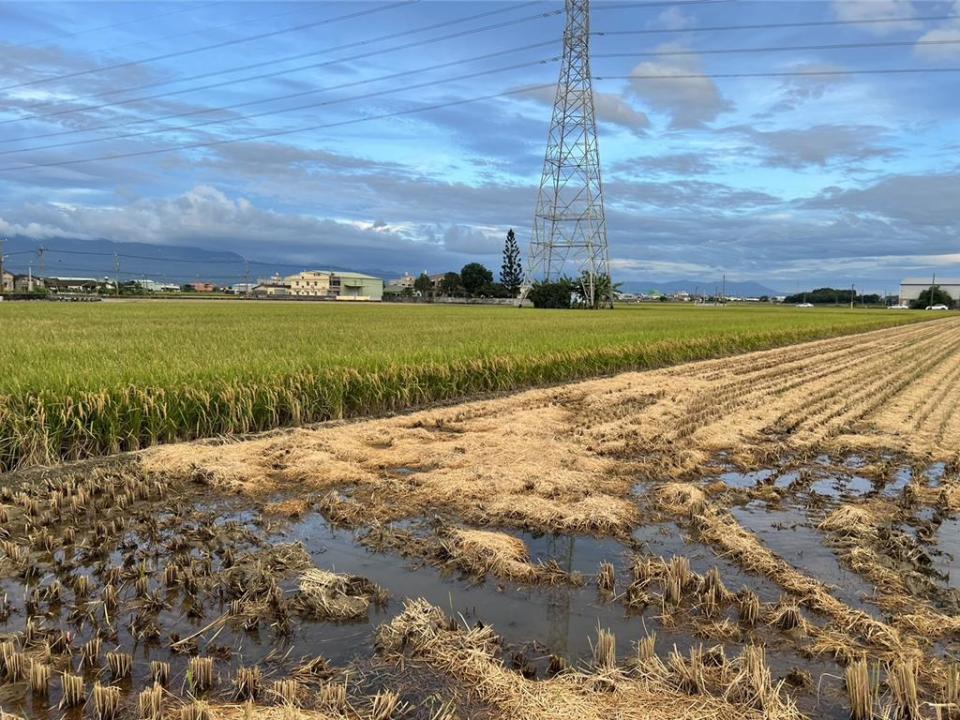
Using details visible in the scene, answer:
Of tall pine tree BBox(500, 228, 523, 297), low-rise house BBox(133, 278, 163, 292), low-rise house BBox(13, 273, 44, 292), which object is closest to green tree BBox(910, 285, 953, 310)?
tall pine tree BBox(500, 228, 523, 297)

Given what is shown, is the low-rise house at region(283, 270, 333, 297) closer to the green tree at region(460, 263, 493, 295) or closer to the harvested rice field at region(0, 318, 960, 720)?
the green tree at region(460, 263, 493, 295)

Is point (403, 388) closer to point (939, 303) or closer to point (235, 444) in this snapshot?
point (235, 444)

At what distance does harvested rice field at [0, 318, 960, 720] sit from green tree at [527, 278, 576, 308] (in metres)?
72.0

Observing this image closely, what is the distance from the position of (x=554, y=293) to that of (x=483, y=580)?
254 feet

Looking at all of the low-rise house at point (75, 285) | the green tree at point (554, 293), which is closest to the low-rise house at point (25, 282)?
the low-rise house at point (75, 285)

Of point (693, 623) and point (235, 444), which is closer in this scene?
point (693, 623)

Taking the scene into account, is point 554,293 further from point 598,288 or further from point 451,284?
point 451,284

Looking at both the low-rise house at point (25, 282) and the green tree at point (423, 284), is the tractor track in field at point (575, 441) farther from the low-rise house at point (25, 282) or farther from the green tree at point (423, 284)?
the green tree at point (423, 284)

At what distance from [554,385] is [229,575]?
11317mm

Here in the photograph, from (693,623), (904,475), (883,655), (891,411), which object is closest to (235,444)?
(693,623)

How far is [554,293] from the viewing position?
80750mm

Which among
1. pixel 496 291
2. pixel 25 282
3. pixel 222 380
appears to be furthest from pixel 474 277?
pixel 222 380

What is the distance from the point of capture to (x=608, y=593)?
4.21 m

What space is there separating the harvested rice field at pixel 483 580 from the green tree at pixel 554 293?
71965 mm
